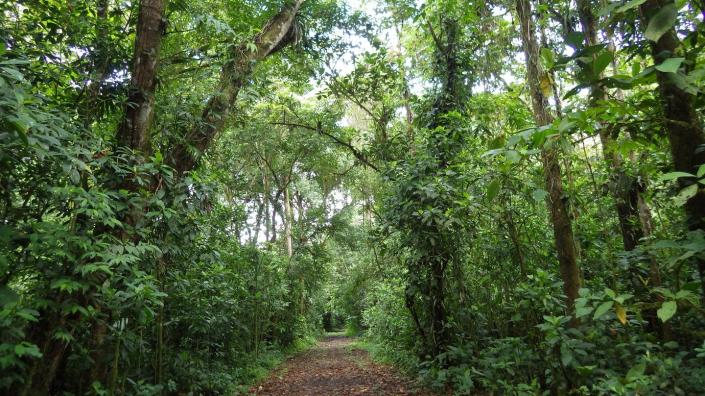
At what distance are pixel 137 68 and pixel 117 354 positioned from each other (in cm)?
288

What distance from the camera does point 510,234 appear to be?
4.84m

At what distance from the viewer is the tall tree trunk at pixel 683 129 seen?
146cm

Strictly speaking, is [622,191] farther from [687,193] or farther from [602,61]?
[602,61]

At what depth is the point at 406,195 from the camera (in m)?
6.19

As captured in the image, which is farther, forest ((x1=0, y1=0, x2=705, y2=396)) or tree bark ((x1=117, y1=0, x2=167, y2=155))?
tree bark ((x1=117, y1=0, x2=167, y2=155))

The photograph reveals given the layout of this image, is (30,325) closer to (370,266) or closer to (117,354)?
(117,354)

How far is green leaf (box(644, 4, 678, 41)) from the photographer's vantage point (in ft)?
3.93

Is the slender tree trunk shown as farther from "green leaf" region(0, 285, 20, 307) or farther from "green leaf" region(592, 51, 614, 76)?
"green leaf" region(592, 51, 614, 76)

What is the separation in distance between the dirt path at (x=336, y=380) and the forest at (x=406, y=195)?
406mm

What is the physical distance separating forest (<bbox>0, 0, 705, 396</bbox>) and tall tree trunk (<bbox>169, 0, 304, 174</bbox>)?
29 millimetres

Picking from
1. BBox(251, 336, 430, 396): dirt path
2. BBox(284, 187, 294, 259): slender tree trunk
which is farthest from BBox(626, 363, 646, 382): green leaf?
BBox(284, 187, 294, 259): slender tree trunk

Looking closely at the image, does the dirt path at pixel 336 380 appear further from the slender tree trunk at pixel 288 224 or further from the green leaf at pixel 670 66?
the slender tree trunk at pixel 288 224

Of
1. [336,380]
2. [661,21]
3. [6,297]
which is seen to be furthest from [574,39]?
[336,380]

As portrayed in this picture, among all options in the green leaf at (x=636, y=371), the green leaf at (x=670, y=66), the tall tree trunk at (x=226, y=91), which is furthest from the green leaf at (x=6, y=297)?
the green leaf at (x=636, y=371)
